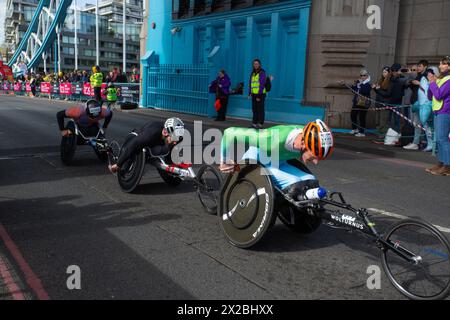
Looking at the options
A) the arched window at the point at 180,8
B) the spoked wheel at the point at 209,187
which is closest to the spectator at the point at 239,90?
the arched window at the point at 180,8

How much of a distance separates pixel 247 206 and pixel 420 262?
1.57 meters

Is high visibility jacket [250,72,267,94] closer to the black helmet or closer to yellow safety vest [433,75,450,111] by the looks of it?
yellow safety vest [433,75,450,111]

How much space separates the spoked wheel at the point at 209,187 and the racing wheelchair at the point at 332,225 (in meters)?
1.00

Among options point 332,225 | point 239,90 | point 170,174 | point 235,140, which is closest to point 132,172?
point 170,174

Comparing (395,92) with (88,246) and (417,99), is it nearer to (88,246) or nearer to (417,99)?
(417,99)

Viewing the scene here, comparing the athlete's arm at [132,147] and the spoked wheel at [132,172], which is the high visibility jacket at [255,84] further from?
the athlete's arm at [132,147]

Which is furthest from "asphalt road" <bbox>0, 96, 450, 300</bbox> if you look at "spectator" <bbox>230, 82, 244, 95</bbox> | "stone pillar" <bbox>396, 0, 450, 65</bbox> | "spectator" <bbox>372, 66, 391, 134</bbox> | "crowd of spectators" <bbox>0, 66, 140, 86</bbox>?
"crowd of spectators" <bbox>0, 66, 140, 86</bbox>

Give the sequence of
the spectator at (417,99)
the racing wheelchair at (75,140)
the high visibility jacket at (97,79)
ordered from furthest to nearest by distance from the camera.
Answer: the high visibility jacket at (97,79)
the spectator at (417,99)
the racing wheelchair at (75,140)

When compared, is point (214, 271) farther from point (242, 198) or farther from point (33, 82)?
point (33, 82)

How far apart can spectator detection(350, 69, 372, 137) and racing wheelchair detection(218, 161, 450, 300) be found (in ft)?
30.3

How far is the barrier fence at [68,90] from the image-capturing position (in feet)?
81.8

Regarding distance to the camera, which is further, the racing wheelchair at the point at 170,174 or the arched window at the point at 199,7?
the arched window at the point at 199,7

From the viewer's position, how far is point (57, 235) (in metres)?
4.54

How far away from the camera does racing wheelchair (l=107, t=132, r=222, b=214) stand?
18.4ft
